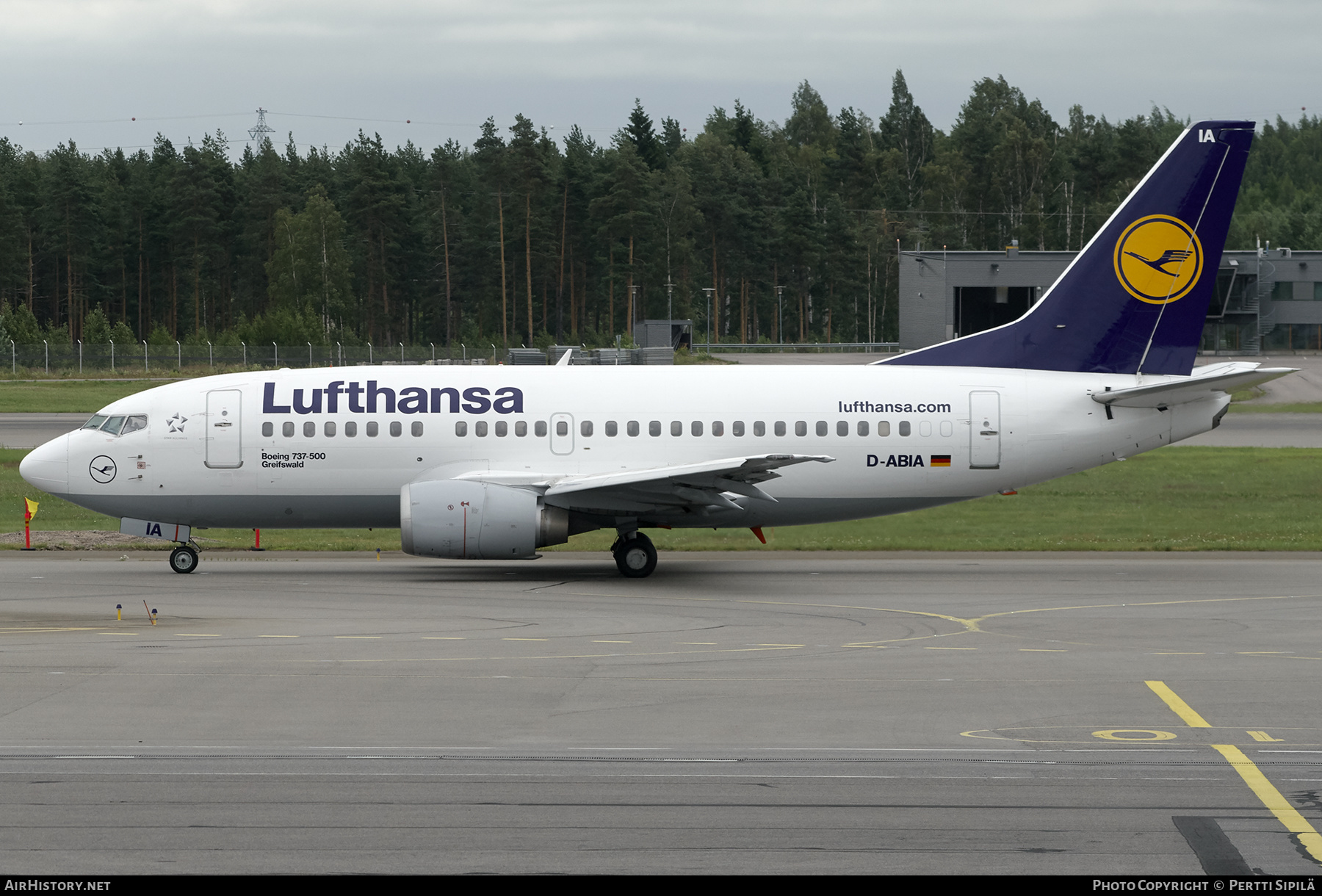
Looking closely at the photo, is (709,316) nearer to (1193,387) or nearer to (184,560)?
(1193,387)

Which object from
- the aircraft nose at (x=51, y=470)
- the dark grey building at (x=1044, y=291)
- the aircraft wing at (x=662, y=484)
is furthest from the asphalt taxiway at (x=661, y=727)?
the dark grey building at (x=1044, y=291)

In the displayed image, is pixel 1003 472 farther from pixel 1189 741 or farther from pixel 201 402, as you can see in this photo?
pixel 201 402

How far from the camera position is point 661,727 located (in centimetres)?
1426

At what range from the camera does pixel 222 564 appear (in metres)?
28.6

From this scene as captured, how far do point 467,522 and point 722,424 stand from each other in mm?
5611

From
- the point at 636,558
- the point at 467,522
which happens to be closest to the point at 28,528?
the point at 467,522

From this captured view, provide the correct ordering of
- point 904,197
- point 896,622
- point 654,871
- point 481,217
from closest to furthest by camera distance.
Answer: point 654,871 → point 896,622 → point 481,217 → point 904,197

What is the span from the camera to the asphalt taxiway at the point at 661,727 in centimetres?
1038

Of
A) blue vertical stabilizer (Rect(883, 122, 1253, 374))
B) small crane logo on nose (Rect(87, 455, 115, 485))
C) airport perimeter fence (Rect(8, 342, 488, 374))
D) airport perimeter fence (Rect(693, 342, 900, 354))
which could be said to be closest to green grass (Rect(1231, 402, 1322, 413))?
blue vertical stabilizer (Rect(883, 122, 1253, 374))

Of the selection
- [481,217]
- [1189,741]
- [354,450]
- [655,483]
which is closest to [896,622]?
[655,483]

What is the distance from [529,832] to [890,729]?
495cm

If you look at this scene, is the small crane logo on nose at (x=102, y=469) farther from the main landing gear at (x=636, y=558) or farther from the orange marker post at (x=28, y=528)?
the main landing gear at (x=636, y=558)

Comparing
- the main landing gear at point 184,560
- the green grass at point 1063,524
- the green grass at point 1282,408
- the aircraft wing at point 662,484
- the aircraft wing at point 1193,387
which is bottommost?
the green grass at point 1063,524

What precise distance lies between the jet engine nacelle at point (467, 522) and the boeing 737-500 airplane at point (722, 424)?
3.58ft
